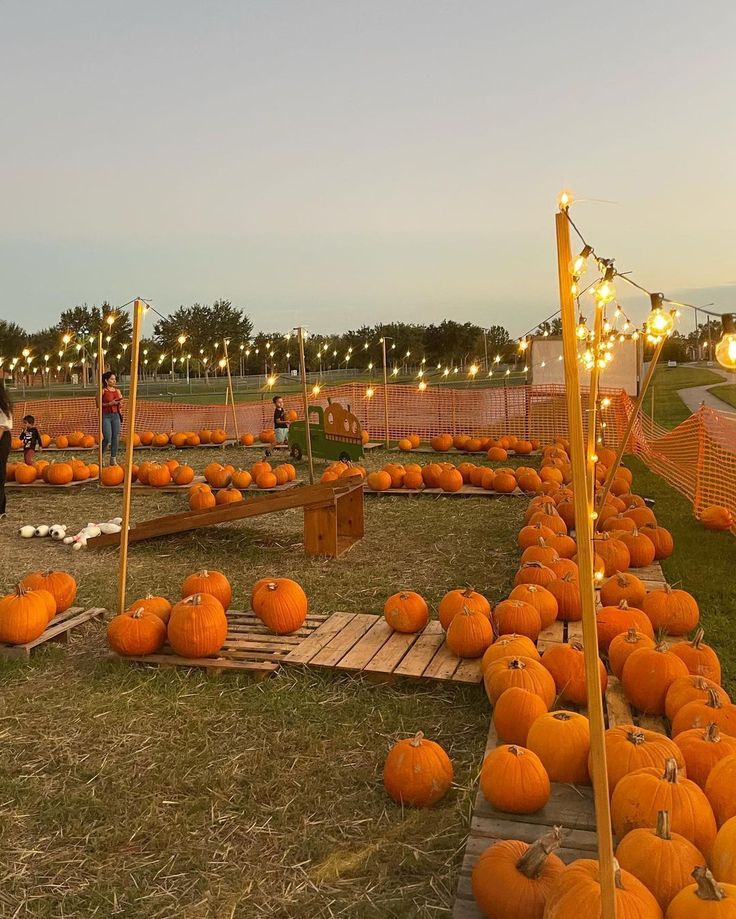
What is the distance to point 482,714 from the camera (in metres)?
3.99

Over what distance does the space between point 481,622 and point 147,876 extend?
2.39m

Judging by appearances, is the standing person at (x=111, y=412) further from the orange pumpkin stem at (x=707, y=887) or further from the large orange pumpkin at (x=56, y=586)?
the orange pumpkin stem at (x=707, y=887)

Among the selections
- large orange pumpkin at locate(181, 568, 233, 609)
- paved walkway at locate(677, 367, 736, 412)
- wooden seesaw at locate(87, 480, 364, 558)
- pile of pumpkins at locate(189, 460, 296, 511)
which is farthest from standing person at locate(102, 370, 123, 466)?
paved walkway at locate(677, 367, 736, 412)

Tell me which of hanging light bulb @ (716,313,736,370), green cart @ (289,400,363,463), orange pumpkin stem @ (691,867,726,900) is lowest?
orange pumpkin stem @ (691,867,726,900)

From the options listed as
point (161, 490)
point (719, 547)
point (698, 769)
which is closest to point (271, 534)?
point (161, 490)

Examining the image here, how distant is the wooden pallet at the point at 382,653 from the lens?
4.32 metres

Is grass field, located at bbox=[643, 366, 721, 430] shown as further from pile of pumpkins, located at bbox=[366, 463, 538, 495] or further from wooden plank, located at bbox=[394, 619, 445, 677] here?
wooden plank, located at bbox=[394, 619, 445, 677]

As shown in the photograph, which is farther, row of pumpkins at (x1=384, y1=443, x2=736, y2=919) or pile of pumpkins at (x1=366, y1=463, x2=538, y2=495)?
pile of pumpkins at (x1=366, y1=463, x2=538, y2=495)

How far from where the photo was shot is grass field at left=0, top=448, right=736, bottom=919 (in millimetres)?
2639

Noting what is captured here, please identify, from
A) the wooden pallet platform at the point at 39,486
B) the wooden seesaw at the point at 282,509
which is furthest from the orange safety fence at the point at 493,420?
the wooden seesaw at the point at 282,509

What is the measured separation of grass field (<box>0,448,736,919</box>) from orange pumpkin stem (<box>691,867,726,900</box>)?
3.26 feet

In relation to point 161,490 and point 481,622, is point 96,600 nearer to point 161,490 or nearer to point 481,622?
point 481,622

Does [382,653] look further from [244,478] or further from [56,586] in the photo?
[244,478]

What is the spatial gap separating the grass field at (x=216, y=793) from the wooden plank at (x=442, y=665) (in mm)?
112
